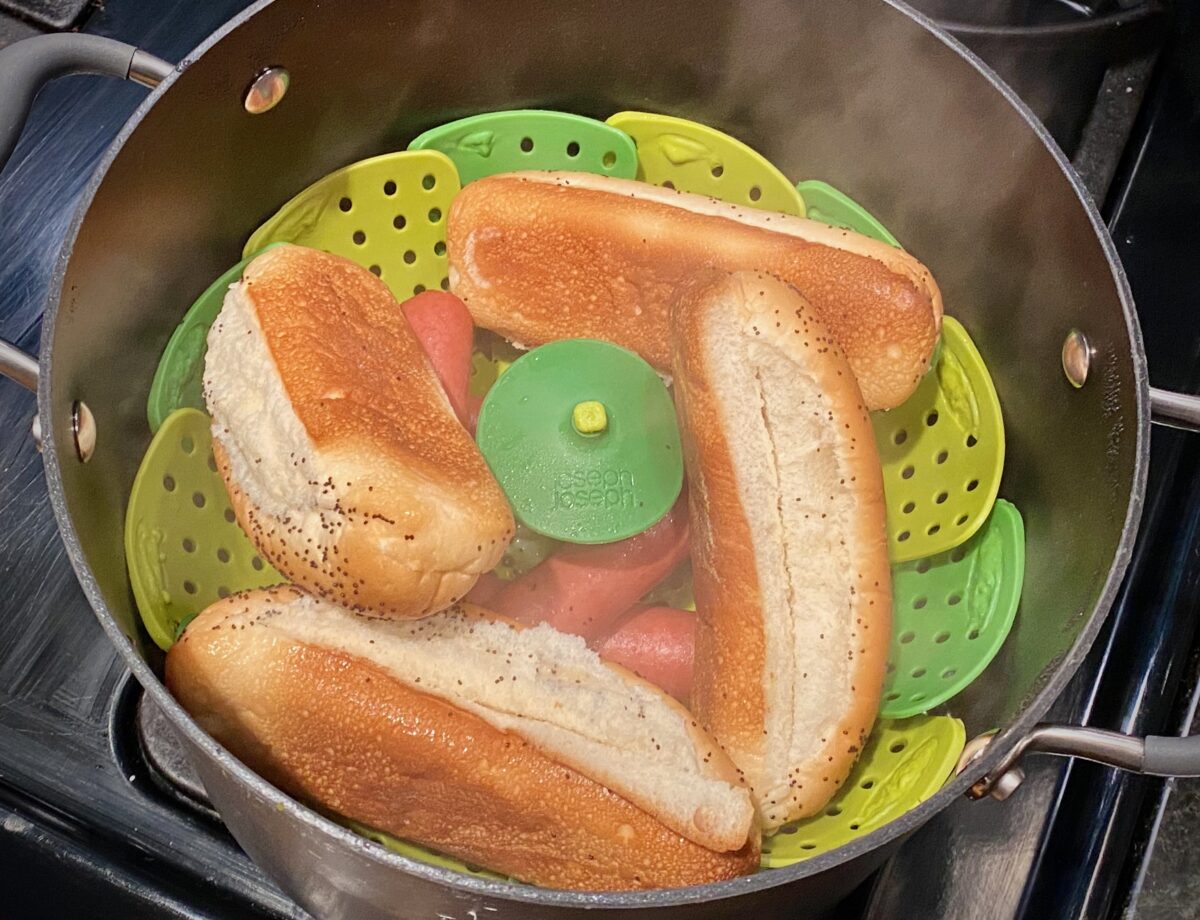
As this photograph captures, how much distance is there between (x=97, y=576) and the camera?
2.45ft

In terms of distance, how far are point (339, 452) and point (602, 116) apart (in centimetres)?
49

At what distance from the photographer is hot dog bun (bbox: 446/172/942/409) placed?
36.7 inches

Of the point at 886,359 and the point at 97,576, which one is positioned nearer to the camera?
the point at 97,576

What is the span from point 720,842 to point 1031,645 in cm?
32

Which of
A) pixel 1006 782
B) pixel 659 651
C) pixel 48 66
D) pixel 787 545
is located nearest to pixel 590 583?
pixel 659 651

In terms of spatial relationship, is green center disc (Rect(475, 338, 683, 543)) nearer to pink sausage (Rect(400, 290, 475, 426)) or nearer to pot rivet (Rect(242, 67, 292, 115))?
pink sausage (Rect(400, 290, 475, 426))

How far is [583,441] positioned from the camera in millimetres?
942

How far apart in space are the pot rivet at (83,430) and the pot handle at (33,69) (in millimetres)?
36

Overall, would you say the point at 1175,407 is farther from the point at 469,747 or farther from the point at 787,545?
the point at 469,747

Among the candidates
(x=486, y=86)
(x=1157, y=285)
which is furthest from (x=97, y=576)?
(x=1157, y=285)

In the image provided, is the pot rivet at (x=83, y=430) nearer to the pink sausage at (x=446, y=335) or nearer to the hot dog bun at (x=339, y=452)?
the hot dog bun at (x=339, y=452)

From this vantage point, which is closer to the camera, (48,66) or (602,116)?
(48,66)

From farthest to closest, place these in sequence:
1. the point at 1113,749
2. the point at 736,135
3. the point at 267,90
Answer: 1. the point at 736,135
2. the point at 267,90
3. the point at 1113,749

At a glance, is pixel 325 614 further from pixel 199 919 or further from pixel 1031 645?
pixel 1031 645
